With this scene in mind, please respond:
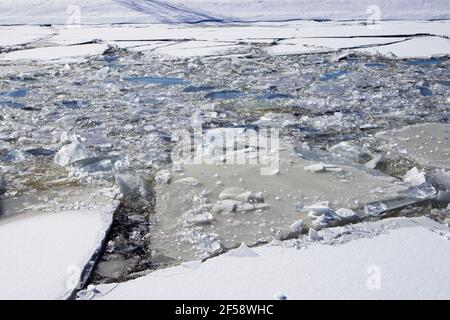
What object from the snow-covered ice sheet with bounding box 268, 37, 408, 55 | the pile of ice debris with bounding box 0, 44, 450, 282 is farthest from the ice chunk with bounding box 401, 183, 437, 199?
the snow-covered ice sheet with bounding box 268, 37, 408, 55

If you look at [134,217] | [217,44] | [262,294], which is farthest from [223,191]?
[217,44]

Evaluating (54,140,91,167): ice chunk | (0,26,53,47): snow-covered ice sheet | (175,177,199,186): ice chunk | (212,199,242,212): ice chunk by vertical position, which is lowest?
(212,199,242,212): ice chunk

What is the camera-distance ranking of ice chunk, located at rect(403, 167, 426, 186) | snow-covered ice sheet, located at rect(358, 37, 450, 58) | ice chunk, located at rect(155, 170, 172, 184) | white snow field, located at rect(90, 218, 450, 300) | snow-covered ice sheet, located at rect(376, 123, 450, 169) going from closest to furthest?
white snow field, located at rect(90, 218, 450, 300) → ice chunk, located at rect(403, 167, 426, 186) → ice chunk, located at rect(155, 170, 172, 184) → snow-covered ice sheet, located at rect(376, 123, 450, 169) → snow-covered ice sheet, located at rect(358, 37, 450, 58)

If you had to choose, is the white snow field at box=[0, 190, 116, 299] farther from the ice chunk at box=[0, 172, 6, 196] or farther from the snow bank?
the snow bank

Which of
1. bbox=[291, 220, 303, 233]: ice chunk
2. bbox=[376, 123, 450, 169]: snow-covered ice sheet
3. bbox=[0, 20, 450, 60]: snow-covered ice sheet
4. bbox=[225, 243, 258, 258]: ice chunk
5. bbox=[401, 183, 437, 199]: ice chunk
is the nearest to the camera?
bbox=[225, 243, 258, 258]: ice chunk

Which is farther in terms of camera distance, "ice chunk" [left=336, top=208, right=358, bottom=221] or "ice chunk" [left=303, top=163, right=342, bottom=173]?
"ice chunk" [left=303, top=163, right=342, bottom=173]

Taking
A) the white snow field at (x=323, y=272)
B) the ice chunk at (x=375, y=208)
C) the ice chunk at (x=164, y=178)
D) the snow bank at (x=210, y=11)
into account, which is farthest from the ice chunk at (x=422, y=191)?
the snow bank at (x=210, y=11)

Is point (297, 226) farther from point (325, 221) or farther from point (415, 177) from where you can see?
point (415, 177)

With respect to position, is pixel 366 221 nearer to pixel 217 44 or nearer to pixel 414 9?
pixel 217 44
